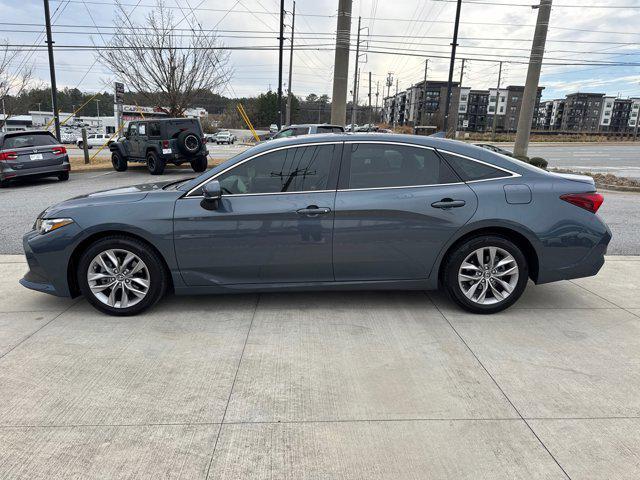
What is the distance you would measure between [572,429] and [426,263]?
1.77 metres

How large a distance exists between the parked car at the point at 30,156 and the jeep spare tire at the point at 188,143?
3427 mm

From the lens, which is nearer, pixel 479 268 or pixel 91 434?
pixel 91 434

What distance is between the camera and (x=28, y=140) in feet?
42.6

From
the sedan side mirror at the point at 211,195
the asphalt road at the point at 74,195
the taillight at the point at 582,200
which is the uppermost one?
the taillight at the point at 582,200

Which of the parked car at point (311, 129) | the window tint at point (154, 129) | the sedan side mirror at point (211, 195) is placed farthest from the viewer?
the window tint at point (154, 129)

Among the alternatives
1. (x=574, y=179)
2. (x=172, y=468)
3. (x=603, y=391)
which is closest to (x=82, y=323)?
(x=172, y=468)

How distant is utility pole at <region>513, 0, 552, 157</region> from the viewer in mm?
18000

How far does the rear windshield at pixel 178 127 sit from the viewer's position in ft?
50.2

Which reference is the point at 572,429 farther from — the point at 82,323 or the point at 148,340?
the point at 82,323

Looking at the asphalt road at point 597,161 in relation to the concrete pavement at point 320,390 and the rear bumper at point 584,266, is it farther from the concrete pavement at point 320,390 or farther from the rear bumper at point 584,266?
the concrete pavement at point 320,390

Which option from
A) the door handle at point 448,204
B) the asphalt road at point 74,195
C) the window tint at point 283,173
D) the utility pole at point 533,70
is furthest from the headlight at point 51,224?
the utility pole at point 533,70

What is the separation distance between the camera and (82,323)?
159 inches

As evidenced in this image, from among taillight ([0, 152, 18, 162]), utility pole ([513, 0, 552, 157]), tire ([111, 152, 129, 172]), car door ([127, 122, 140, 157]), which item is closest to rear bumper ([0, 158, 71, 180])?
taillight ([0, 152, 18, 162])

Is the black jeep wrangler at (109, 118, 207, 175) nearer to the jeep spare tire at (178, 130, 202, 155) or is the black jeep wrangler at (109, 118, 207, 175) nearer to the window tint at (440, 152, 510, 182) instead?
the jeep spare tire at (178, 130, 202, 155)
